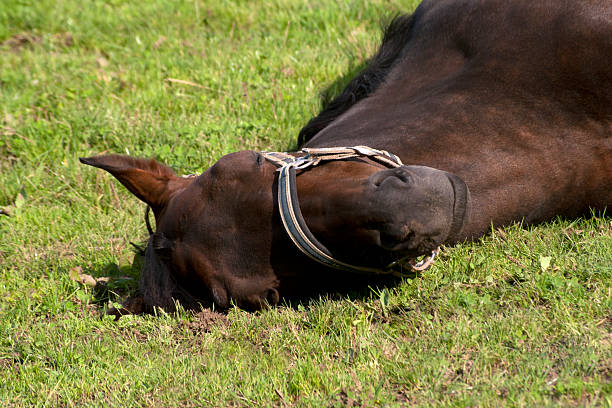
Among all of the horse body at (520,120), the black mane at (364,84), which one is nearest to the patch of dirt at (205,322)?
the horse body at (520,120)

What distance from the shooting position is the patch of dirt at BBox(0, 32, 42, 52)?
698 centimetres

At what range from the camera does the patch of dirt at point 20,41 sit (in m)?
6.98

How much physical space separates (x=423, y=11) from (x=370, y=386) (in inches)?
97.7

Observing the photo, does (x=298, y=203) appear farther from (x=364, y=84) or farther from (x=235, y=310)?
(x=364, y=84)

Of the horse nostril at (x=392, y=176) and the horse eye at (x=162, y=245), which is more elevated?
the horse nostril at (x=392, y=176)

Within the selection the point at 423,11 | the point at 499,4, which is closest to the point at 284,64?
the point at 423,11

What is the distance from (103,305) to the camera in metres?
3.92

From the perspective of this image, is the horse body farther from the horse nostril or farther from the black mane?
the horse nostril

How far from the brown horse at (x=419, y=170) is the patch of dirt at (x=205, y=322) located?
79 millimetres

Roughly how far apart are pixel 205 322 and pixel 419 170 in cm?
123

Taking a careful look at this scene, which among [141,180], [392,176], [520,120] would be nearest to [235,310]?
[141,180]

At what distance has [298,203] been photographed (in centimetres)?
276

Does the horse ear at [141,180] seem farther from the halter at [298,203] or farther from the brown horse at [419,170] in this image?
the halter at [298,203]

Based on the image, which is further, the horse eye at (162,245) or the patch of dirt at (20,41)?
the patch of dirt at (20,41)
